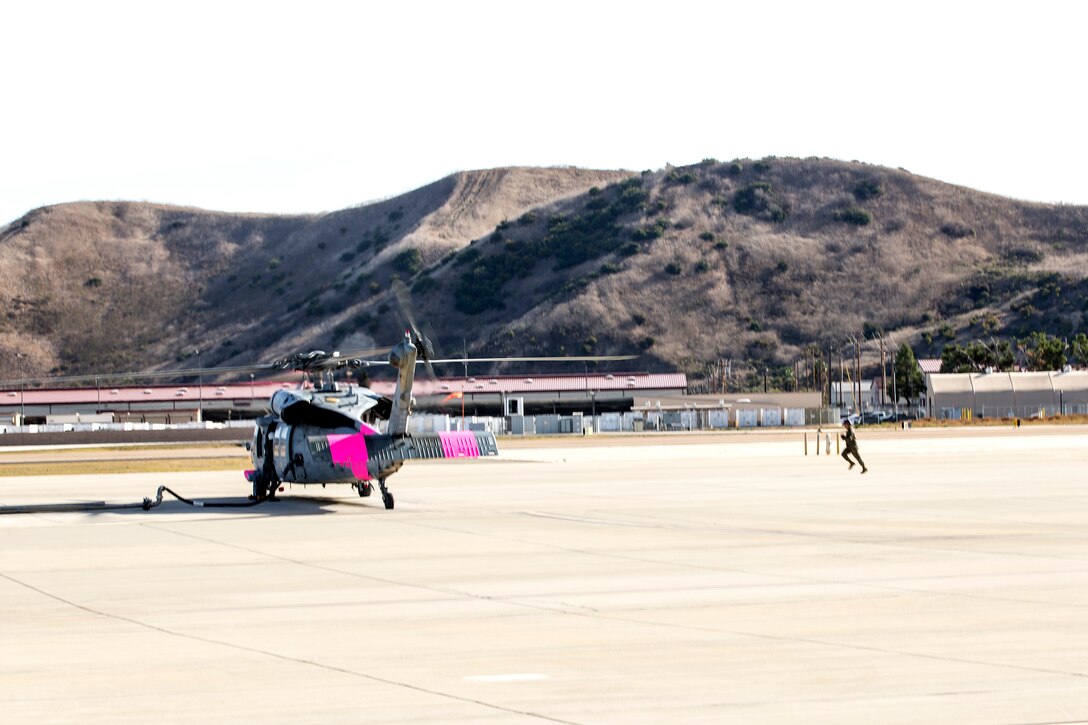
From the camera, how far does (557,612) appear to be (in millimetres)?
14656

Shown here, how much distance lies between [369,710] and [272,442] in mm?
22192

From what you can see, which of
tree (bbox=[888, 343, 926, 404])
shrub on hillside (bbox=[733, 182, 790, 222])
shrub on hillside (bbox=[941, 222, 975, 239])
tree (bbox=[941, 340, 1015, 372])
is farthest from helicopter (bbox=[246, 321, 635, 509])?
shrub on hillside (bbox=[941, 222, 975, 239])

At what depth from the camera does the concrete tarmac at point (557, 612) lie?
10219 millimetres

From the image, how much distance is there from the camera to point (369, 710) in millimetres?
9969

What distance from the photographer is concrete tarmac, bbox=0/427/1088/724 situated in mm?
10219

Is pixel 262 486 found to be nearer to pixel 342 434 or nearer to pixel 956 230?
pixel 342 434

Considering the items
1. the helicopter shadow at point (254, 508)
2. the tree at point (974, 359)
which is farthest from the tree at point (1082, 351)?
the helicopter shadow at point (254, 508)

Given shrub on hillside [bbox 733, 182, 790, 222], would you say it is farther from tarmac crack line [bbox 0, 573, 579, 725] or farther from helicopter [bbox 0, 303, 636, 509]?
tarmac crack line [bbox 0, 573, 579, 725]

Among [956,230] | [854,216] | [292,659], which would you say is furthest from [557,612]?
[956,230]

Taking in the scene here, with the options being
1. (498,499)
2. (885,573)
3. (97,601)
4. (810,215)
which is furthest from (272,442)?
(810,215)

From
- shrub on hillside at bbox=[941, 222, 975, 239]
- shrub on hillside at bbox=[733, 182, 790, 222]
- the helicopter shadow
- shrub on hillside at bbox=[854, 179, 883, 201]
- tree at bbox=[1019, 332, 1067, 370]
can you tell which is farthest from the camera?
shrub on hillside at bbox=[854, 179, 883, 201]

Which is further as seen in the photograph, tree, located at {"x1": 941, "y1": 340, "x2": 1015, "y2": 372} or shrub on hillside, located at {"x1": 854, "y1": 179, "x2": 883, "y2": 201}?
shrub on hillside, located at {"x1": 854, "y1": 179, "x2": 883, "y2": 201}

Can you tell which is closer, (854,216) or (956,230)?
(956,230)

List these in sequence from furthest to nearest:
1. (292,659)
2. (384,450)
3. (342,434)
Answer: (342,434)
(384,450)
(292,659)
